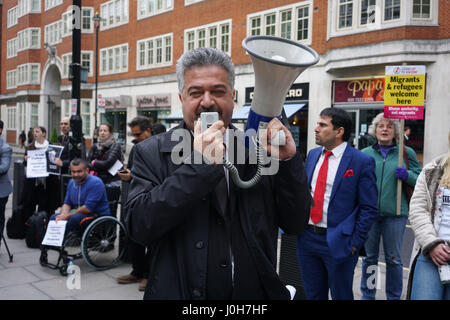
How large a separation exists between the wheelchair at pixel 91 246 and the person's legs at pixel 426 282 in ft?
12.8

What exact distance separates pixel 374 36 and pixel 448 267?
1590cm

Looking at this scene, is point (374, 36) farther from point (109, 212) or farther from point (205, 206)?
point (205, 206)

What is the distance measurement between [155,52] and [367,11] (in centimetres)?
1564

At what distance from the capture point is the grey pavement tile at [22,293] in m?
4.75

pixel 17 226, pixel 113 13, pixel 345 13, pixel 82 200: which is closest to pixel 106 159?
pixel 82 200

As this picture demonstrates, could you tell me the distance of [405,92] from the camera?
18.5ft

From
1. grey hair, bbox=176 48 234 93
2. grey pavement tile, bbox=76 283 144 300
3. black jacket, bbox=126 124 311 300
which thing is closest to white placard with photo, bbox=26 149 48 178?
grey pavement tile, bbox=76 283 144 300

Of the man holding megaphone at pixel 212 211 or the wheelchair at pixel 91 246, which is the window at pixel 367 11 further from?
the man holding megaphone at pixel 212 211

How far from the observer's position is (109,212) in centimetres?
642

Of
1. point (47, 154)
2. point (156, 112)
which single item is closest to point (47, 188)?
point (47, 154)

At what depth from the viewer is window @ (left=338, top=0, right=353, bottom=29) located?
18.1 m

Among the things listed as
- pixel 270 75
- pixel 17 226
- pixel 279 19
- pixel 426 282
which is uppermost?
pixel 279 19

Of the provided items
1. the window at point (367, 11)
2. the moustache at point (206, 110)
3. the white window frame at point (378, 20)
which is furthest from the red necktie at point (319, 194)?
the window at point (367, 11)

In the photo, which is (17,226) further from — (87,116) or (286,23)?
(87,116)
